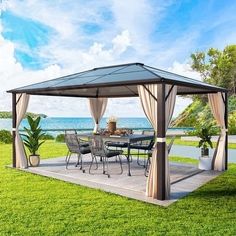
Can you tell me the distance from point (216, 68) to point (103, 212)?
25952 mm

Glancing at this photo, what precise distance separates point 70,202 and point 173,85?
2.77 m

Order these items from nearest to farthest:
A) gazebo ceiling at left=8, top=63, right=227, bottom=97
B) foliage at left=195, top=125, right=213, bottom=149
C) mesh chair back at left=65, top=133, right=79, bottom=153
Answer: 1. gazebo ceiling at left=8, top=63, right=227, bottom=97
2. mesh chair back at left=65, top=133, right=79, bottom=153
3. foliage at left=195, top=125, right=213, bottom=149

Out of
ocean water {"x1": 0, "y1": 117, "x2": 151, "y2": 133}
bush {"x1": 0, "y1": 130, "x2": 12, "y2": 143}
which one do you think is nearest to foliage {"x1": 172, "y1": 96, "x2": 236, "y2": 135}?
ocean water {"x1": 0, "y1": 117, "x2": 151, "y2": 133}

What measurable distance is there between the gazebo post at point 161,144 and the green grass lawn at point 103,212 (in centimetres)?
40

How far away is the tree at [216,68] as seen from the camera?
27703mm

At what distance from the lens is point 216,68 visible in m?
28.1

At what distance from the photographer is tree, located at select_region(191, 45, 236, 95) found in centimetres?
2770

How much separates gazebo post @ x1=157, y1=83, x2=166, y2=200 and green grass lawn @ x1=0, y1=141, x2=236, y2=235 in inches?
15.9

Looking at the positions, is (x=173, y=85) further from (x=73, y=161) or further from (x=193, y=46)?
(x=193, y=46)

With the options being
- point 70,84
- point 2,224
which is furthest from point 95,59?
point 2,224

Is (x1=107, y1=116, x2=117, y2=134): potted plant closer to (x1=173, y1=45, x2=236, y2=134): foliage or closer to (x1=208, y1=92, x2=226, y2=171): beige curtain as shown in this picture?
(x1=208, y1=92, x2=226, y2=171): beige curtain

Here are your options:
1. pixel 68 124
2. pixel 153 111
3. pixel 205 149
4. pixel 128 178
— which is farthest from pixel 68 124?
pixel 153 111

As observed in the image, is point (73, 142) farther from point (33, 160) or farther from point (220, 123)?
point (220, 123)

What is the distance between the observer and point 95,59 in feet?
65.5
